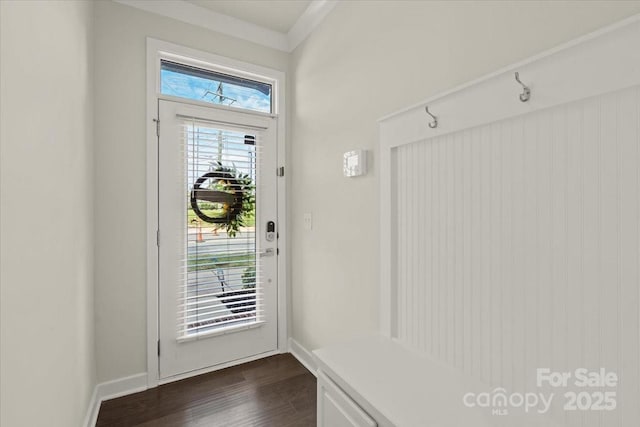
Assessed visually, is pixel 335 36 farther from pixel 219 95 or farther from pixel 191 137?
pixel 191 137

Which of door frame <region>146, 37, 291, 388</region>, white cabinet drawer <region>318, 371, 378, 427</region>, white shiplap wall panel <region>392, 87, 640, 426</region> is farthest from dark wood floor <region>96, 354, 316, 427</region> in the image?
white shiplap wall panel <region>392, 87, 640, 426</region>

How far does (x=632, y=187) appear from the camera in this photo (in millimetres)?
818

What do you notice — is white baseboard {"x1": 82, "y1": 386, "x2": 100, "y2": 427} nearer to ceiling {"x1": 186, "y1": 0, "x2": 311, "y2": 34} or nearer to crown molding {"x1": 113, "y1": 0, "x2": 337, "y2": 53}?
crown molding {"x1": 113, "y1": 0, "x2": 337, "y2": 53}

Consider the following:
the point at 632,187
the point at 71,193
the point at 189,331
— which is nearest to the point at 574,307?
the point at 632,187

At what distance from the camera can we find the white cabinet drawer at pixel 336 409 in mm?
1118

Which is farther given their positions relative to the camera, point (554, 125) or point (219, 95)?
Answer: point (219, 95)

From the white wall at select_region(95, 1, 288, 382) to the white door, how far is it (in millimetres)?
139

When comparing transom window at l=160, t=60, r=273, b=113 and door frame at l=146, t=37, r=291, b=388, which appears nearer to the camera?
door frame at l=146, t=37, r=291, b=388

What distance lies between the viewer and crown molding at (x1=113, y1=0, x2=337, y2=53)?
223 cm

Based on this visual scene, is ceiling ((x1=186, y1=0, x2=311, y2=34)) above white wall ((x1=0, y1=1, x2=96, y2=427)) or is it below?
above

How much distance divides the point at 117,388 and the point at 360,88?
2.54 m

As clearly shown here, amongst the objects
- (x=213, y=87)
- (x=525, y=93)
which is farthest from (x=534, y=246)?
(x=213, y=87)

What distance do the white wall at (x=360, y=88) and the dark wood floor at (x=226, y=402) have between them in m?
0.37

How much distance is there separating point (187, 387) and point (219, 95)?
220 cm
